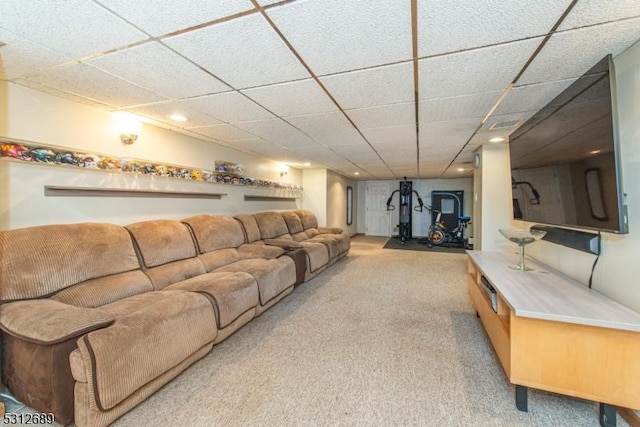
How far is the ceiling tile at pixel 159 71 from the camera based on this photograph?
154 centimetres

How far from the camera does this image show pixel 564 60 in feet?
5.14

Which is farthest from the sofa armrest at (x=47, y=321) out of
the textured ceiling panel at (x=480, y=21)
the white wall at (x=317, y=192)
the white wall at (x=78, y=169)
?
the white wall at (x=317, y=192)

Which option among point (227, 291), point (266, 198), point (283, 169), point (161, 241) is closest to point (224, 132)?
point (161, 241)

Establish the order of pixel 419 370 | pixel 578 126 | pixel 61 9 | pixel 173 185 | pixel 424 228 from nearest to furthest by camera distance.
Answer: pixel 61 9, pixel 578 126, pixel 419 370, pixel 173 185, pixel 424 228

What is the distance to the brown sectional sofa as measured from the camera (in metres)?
1.34

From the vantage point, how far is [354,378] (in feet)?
5.95

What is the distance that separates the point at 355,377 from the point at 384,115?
232 cm

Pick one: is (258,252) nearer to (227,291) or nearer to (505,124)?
(227,291)

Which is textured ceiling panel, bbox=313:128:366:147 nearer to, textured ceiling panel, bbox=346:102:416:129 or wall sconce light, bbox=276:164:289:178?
textured ceiling panel, bbox=346:102:416:129

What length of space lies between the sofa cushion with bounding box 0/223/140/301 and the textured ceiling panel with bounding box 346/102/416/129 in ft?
8.16

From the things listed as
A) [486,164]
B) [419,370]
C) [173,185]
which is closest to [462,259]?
[486,164]

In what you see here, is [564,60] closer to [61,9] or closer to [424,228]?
[61,9]

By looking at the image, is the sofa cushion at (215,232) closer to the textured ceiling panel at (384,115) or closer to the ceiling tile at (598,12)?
the textured ceiling panel at (384,115)

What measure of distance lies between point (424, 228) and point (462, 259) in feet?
11.7
